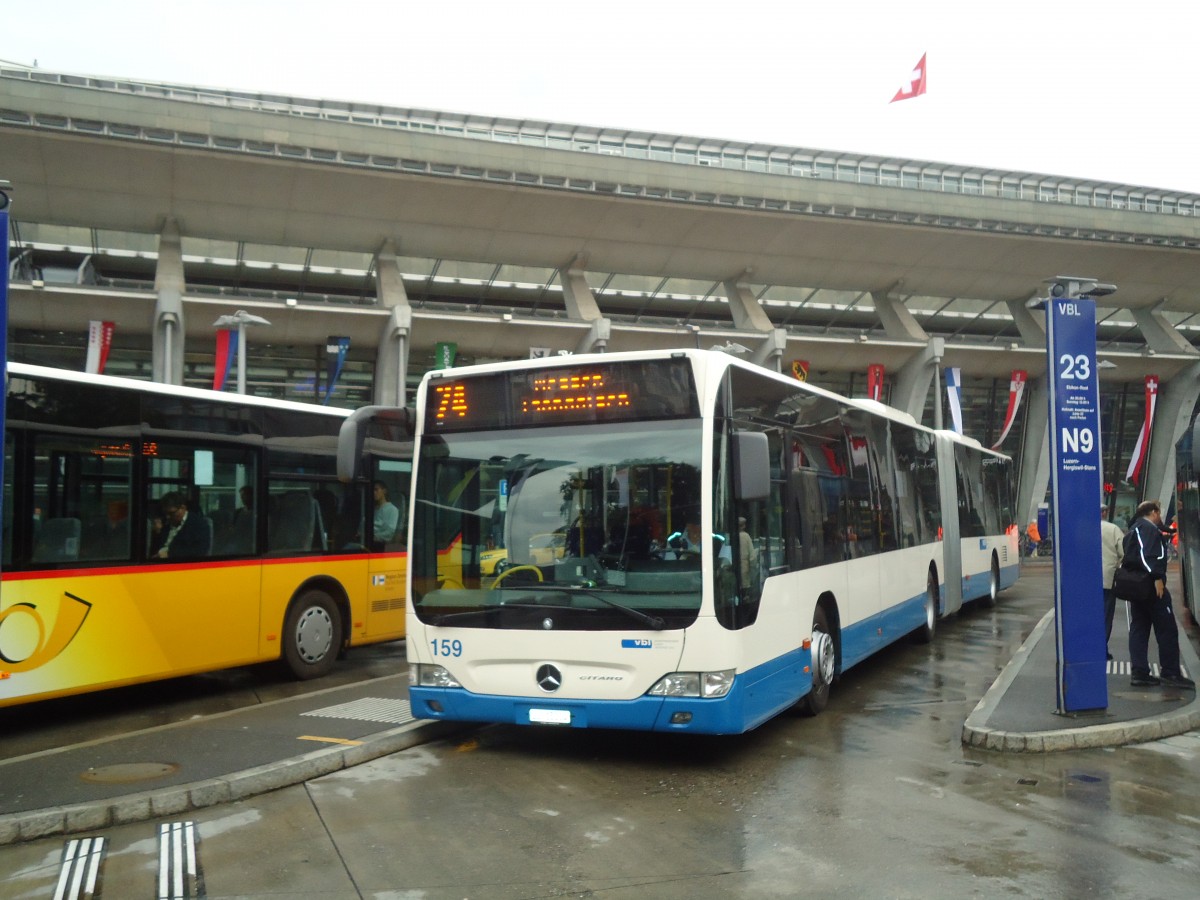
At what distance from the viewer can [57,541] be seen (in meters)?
8.76

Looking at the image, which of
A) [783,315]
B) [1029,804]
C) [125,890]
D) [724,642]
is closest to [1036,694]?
[1029,804]

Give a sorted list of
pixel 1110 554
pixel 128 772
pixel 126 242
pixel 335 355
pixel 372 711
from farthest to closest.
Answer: pixel 126 242 → pixel 335 355 → pixel 1110 554 → pixel 372 711 → pixel 128 772

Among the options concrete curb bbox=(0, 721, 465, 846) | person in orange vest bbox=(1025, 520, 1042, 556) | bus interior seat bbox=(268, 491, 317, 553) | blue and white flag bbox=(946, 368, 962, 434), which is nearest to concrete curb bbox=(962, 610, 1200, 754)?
concrete curb bbox=(0, 721, 465, 846)

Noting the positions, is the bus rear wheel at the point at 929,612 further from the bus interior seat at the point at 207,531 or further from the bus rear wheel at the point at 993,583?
the bus interior seat at the point at 207,531

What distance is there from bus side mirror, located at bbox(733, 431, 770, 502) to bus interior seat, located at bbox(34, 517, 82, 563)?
5.40 m

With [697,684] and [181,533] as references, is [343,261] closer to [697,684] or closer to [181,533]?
[181,533]

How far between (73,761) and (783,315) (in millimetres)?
37765

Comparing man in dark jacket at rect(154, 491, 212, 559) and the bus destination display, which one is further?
man in dark jacket at rect(154, 491, 212, 559)

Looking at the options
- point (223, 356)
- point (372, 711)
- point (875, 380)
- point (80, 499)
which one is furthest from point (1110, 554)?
point (875, 380)

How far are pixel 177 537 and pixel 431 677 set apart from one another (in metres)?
3.42

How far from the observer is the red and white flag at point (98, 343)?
28016mm

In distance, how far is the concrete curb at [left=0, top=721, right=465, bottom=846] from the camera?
6109 mm

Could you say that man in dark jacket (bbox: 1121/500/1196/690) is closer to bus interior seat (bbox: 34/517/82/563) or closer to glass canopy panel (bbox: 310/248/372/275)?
bus interior seat (bbox: 34/517/82/563)

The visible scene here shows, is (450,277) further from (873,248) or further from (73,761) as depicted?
(73,761)
